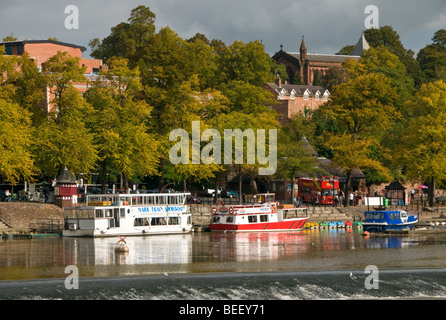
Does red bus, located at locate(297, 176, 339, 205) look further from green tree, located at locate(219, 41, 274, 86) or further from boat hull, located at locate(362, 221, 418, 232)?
green tree, located at locate(219, 41, 274, 86)

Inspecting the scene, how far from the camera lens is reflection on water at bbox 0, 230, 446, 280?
5575cm

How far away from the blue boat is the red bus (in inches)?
753

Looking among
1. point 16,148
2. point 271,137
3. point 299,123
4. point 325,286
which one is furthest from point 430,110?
point 325,286

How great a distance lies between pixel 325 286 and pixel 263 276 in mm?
3944

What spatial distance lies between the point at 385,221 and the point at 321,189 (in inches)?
850

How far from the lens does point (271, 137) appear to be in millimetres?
108688

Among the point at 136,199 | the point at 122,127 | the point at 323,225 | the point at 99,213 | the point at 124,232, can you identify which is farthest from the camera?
the point at 323,225

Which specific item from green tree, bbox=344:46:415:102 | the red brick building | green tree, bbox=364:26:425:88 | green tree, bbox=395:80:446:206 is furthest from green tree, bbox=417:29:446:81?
green tree, bbox=395:80:446:206

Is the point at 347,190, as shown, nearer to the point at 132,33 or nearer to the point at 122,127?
the point at 122,127

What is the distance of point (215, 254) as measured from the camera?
214 feet

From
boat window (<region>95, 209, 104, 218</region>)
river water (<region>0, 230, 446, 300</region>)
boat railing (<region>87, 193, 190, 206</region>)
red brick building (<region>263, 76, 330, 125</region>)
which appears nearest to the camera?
river water (<region>0, 230, 446, 300</region>)

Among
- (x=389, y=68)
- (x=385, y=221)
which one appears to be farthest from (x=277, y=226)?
(x=389, y=68)

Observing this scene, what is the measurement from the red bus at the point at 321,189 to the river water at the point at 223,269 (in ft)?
106

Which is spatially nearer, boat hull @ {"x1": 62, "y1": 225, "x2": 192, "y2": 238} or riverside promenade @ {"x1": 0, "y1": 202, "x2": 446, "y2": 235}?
boat hull @ {"x1": 62, "y1": 225, "x2": 192, "y2": 238}
